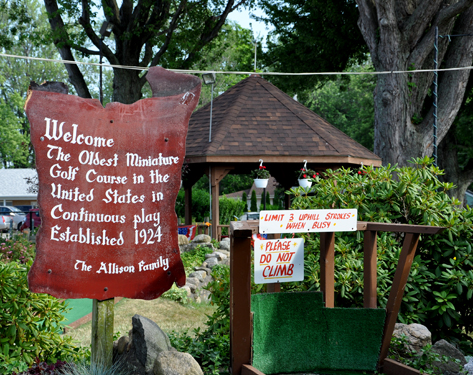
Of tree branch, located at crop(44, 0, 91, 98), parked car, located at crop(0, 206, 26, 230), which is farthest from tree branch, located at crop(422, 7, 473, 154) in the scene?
parked car, located at crop(0, 206, 26, 230)

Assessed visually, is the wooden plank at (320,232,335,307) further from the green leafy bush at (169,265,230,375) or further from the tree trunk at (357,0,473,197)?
Result: the tree trunk at (357,0,473,197)

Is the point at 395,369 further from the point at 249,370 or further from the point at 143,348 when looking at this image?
the point at 143,348

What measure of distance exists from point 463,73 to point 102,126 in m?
11.3

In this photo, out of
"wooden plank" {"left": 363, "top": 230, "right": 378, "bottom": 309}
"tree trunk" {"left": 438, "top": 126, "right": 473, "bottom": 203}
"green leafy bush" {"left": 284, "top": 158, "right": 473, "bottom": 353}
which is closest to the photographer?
"wooden plank" {"left": 363, "top": 230, "right": 378, "bottom": 309}

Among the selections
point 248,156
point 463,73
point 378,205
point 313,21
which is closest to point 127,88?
point 248,156

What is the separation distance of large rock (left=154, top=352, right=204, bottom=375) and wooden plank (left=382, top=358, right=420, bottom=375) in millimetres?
1649

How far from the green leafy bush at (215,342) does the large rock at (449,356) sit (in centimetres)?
185

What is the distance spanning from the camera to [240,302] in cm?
355

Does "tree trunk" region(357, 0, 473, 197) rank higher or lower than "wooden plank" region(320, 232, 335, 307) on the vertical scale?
higher

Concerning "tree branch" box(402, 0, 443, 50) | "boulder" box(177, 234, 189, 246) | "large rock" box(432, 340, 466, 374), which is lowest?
"boulder" box(177, 234, 189, 246)

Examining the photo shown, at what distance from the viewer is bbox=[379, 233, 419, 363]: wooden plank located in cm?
383

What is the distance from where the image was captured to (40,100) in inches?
137

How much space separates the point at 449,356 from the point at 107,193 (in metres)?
3.37

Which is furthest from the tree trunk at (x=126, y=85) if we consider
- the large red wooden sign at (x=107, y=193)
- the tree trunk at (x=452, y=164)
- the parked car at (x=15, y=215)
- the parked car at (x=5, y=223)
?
the parked car at (x=15, y=215)
